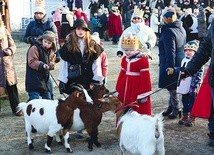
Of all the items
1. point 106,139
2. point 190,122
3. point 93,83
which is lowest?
point 106,139

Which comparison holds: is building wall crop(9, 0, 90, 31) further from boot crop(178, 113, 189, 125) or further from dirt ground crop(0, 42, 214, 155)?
boot crop(178, 113, 189, 125)

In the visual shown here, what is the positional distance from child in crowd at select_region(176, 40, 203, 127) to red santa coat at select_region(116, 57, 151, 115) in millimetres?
1224

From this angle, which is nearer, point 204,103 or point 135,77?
point 135,77

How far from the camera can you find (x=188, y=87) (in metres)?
6.74

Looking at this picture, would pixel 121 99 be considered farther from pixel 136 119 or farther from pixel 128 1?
pixel 128 1

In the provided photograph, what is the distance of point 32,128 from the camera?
5887mm

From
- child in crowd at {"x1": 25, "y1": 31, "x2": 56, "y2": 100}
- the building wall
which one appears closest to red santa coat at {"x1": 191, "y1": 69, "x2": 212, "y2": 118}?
child in crowd at {"x1": 25, "y1": 31, "x2": 56, "y2": 100}

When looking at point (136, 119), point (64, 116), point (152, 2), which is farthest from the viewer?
point (152, 2)

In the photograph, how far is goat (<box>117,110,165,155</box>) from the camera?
14.9 ft

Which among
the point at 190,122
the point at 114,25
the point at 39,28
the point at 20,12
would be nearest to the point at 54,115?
the point at 190,122

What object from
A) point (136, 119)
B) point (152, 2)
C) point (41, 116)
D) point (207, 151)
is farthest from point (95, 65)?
point (152, 2)

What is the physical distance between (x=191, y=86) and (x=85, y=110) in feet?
6.71

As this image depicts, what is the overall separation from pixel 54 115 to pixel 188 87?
7.96 ft

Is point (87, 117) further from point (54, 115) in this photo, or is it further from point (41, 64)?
point (41, 64)
